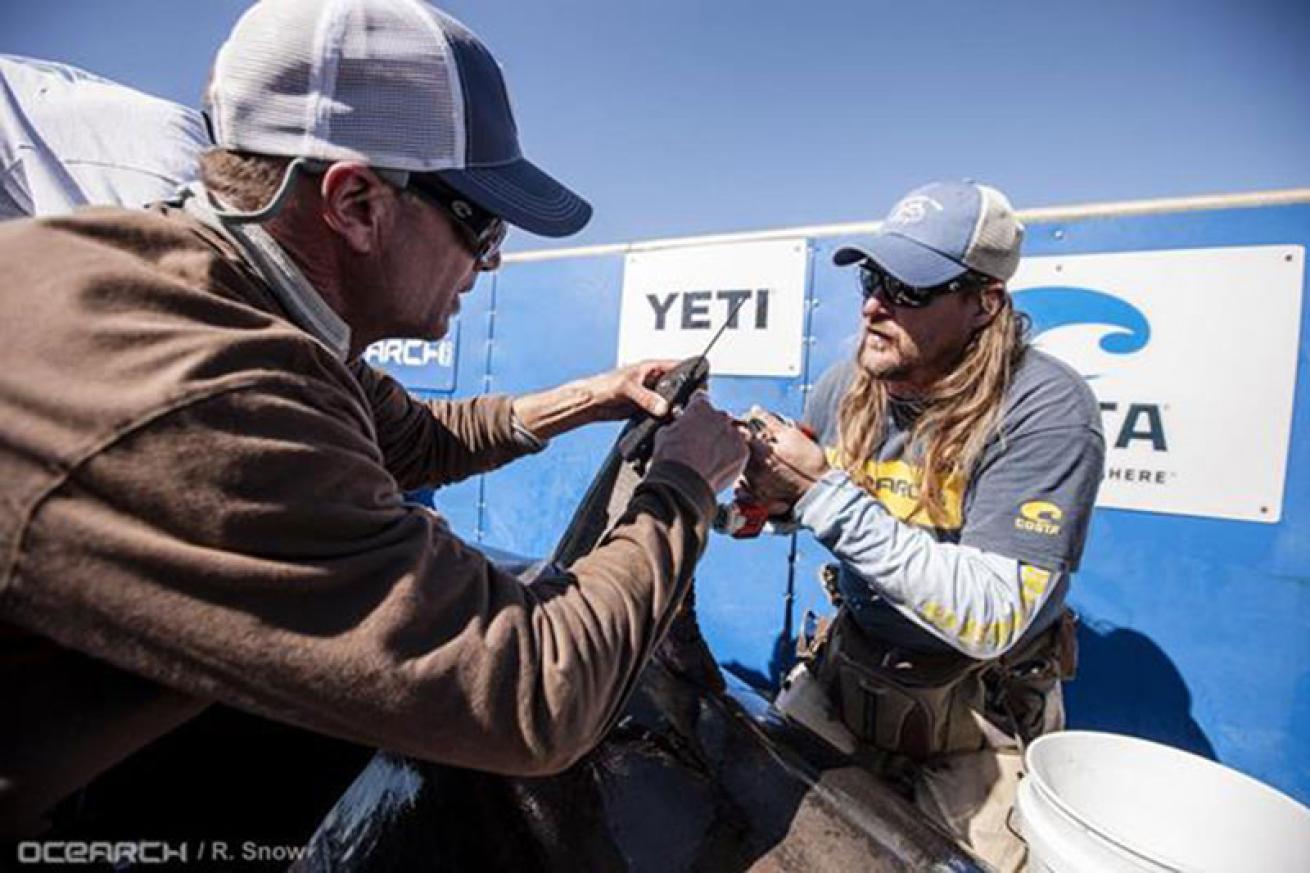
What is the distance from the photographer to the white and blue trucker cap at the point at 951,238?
209 centimetres

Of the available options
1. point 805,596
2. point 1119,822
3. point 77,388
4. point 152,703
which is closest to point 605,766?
point 152,703

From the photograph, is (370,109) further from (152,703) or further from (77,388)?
(152,703)

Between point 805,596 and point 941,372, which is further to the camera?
point 805,596

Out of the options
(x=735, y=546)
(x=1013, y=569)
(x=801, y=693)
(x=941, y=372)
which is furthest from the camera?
(x=735, y=546)

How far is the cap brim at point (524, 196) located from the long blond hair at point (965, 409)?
4.18 ft

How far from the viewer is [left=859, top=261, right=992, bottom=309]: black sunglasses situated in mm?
2135

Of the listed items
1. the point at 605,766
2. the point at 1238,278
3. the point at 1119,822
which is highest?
the point at 1238,278

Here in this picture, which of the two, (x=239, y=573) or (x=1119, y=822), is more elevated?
(x=239, y=573)

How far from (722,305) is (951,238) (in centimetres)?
179

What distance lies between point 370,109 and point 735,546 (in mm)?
3083

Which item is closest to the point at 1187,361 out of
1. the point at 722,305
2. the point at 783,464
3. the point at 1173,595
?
the point at 1173,595

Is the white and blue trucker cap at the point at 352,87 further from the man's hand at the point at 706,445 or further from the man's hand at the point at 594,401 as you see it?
the man's hand at the point at 594,401

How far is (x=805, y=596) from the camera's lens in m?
3.61

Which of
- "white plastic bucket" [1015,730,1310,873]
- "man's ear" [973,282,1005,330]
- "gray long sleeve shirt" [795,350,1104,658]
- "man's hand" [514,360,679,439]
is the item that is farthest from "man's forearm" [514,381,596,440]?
"white plastic bucket" [1015,730,1310,873]
